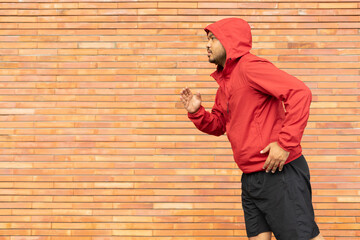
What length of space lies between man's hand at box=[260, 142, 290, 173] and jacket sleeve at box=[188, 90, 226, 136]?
1.99 ft

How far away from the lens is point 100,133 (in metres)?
4.28

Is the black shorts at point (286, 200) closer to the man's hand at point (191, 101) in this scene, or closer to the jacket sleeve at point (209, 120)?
the jacket sleeve at point (209, 120)

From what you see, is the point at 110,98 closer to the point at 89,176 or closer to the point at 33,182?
the point at 89,176

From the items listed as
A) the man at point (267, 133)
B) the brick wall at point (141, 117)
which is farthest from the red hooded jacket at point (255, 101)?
the brick wall at point (141, 117)

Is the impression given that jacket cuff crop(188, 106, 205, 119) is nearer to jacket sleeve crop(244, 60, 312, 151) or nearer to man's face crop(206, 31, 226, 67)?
man's face crop(206, 31, 226, 67)

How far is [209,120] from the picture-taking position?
9.52 ft

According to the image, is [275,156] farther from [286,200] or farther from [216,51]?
[216,51]

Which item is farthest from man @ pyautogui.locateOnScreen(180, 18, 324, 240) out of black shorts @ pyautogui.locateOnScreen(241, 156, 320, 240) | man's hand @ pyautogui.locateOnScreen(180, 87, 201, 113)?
man's hand @ pyautogui.locateOnScreen(180, 87, 201, 113)

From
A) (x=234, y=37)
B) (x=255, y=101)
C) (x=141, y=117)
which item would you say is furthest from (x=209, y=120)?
(x=141, y=117)

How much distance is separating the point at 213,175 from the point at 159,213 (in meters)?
0.71

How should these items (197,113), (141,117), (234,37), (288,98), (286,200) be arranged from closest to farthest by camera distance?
(288,98) < (286,200) < (234,37) < (197,113) < (141,117)

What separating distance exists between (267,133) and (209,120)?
55 cm

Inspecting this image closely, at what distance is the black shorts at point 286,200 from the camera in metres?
2.44

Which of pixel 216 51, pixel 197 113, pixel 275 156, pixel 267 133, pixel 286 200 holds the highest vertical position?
pixel 216 51
